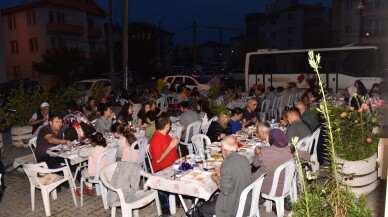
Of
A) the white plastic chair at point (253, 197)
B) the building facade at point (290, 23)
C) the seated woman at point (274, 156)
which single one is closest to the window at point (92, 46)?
the building facade at point (290, 23)

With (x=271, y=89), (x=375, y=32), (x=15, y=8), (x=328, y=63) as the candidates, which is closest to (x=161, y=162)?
(x=271, y=89)

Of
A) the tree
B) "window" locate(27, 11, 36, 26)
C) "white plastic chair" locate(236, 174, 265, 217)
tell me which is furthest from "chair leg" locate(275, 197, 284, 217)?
"window" locate(27, 11, 36, 26)

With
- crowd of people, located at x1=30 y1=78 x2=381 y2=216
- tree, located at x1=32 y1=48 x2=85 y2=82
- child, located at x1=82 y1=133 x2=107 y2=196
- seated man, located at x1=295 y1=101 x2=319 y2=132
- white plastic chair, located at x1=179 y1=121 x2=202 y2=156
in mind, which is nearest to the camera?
crowd of people, located at x1=30 y1=78 x2=381 y2=216

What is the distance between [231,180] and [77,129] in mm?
4956

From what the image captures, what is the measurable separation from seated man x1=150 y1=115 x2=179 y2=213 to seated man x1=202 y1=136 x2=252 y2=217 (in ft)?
5.22

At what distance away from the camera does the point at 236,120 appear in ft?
29.0

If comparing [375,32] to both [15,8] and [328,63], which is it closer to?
[328,63]

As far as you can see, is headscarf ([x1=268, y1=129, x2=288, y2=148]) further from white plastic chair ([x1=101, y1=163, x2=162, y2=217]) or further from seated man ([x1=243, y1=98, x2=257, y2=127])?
seated man ([x1=243, y1=98, x2=257, y2=127])

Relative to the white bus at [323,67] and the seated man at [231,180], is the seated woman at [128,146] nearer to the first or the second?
the seated man at [231,180]

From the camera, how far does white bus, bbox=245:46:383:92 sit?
1844 centimetres

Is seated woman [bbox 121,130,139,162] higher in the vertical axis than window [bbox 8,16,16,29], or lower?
lower

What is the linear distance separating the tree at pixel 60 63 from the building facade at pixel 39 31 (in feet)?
18.6

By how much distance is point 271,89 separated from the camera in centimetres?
1542

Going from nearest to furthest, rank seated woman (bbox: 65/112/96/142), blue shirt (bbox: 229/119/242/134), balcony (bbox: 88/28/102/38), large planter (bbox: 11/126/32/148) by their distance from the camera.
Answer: seated woman (bbox: 65/112/96/142) < blue shirt (bbox: 229/119/242/134) < large planter (bbox: 11/126/32/148) < balcony (bbox: 88/28/102/38)
